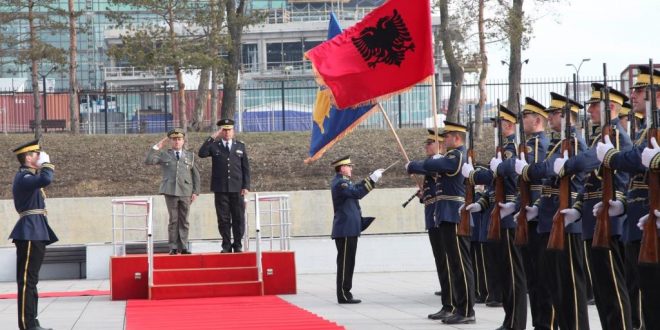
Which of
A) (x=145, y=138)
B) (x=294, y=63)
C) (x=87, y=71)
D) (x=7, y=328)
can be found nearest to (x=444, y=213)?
(x=7, y=328)

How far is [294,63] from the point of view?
64562mm

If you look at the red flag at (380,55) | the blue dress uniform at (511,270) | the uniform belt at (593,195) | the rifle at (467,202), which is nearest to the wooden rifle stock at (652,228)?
the uniform belt at (593,195)

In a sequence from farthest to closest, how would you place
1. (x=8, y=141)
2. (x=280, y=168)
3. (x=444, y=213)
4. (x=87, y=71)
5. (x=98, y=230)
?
(x=87, y=71) → (x=8, y=141) → (x=280, y=168) → (x=98, y=230) → (x=444, y=213)

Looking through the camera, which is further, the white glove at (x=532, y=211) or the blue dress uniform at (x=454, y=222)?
the blue dress uniform at (x=454, y=222)

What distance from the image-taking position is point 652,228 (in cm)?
736

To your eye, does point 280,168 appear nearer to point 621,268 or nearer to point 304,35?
point 621,268

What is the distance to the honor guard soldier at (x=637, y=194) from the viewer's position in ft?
24.9

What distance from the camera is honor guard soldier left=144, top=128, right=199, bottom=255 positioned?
55.8ft

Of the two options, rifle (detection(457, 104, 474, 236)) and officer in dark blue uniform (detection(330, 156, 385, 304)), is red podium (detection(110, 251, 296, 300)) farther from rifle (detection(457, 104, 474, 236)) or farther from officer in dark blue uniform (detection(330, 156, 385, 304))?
rifle (detection(457, 104, 474, 236))

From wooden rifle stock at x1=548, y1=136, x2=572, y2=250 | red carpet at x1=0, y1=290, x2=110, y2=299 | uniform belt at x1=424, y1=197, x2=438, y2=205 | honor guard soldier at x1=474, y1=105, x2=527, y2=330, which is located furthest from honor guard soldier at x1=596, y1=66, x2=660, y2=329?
red carpet at x1=0, y1=290, x2=110, y2=299

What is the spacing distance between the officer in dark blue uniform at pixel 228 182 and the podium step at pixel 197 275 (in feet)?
1.73

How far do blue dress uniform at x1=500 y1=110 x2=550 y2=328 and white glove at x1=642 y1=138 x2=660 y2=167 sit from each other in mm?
1950

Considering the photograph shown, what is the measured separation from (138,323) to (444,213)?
321cm

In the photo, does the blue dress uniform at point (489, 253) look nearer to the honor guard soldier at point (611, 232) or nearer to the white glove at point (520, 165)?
the white glove at point (520, 165)
